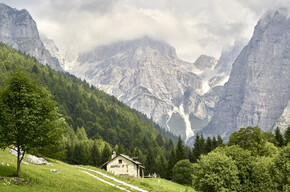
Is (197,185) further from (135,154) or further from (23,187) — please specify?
(135,154)

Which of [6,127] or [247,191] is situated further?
[247,191]

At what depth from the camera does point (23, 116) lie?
31.4m

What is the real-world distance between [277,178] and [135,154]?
106 metres

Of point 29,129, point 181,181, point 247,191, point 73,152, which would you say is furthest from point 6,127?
point 73,152

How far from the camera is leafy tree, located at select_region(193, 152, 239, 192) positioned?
1959 inches

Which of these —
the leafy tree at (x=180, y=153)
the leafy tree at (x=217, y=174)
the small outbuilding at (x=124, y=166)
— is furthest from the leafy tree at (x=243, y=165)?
the leafy tree at (x=180, y=153)

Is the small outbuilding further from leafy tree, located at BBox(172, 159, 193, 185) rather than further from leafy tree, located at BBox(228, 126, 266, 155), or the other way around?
leafy tree, located at BBox(228, 126, 266, 155)

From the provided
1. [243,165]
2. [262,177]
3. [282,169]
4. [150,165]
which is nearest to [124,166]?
[243,165]

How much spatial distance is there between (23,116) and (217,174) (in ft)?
117

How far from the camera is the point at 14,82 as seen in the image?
109 ft

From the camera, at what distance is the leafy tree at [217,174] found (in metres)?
49.8

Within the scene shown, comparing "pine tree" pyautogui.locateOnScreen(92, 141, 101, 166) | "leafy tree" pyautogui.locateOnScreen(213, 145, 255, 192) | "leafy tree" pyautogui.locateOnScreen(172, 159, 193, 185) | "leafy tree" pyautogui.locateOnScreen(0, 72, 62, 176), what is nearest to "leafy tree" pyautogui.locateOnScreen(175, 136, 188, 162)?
"leafy tree" pyautogui.locateOnScreen(172, 159, 193, 185)

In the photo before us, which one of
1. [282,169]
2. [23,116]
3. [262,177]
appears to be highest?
[23,116]

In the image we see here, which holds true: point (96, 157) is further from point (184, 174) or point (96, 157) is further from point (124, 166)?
point (184, 174)
